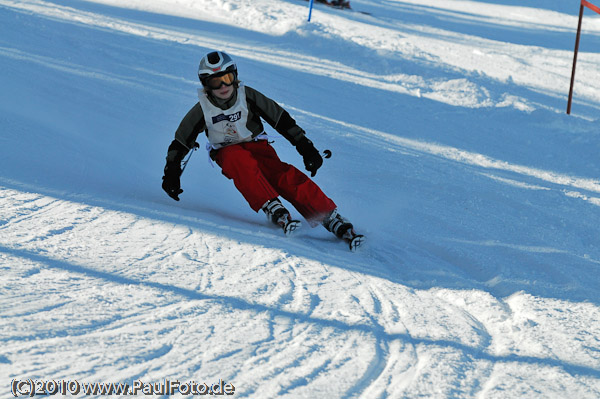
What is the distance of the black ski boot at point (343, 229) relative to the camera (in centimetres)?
401

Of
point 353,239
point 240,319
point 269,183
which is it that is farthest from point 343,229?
point 240,319

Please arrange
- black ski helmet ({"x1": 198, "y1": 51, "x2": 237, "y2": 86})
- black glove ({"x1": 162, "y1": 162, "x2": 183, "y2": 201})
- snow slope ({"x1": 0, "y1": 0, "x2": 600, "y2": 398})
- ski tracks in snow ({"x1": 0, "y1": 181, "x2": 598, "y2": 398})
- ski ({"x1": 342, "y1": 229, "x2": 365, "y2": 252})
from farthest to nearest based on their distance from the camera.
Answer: black glove ({"x1": 162, "y1": 162, "x2": 183, "y2": 201})
black ski helmet ({"x1": 198, "y1": 51, "x2": 237, "y2": 86})
ski ({"x1": 342, "y1": 229, "x2": 365, "y2": 252})
snow slope ({"x1": 0, "y1": 0, "x2": 600, "y2": 398})
ski tracks in snow ({"x1": 0, "y1": 181, "x2": 598, "y2": 398})

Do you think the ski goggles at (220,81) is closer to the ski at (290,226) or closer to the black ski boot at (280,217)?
the black ski boot at (280,217)

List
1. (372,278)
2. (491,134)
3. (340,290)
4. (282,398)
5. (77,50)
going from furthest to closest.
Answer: (77,50)
(491,134)
(372,278)
(340,290)
(282,398)

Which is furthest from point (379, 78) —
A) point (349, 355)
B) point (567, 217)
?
point (349, 355)

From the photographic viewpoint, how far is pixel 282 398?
7.13 feet

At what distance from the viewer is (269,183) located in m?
4.32

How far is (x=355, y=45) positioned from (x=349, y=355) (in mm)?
9425

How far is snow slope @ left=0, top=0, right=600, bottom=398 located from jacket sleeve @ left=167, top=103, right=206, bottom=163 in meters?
0.37

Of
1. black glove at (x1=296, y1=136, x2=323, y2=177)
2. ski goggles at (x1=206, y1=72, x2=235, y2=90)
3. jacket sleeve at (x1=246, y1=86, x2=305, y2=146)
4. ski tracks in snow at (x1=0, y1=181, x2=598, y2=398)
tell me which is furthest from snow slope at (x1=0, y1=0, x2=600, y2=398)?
ski goggles at (x1=206, y1=72, x2=235, y2=90)

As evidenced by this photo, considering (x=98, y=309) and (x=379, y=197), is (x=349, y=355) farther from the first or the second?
(x=379, y=197)

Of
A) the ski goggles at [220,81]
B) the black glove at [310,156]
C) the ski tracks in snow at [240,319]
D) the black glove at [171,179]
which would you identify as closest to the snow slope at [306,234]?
the ski tracks in snow at [240,319]

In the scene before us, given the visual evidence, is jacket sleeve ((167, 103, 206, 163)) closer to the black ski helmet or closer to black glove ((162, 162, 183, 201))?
black glove ((162, 162, 183, 201))

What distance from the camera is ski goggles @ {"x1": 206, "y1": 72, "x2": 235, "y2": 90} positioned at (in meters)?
4.18
